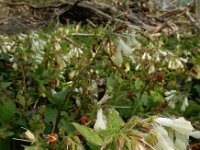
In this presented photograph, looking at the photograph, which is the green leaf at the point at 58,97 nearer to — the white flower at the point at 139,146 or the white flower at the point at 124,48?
the white flower at the point at 124,48

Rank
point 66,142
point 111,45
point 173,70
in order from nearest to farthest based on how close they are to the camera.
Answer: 1. point 66,142
2. point 111,45
3. point 173,70

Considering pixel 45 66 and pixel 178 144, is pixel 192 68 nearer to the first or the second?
pixel 45 66

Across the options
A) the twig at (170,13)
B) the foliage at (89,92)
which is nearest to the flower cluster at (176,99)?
the foliage at (89,92)

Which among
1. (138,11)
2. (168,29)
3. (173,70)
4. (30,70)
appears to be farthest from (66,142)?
(138,11)

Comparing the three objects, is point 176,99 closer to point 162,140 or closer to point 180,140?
point 180,140

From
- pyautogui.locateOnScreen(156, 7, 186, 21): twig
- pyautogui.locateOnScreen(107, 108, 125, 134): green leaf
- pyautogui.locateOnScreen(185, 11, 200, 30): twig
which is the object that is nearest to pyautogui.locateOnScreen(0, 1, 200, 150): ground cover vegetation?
pyautogui.locateOnScreen(107, 108, 125, 134): green leaf

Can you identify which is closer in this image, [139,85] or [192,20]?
[139,85]

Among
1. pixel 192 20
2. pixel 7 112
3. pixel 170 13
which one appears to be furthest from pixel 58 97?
pixel 170 13

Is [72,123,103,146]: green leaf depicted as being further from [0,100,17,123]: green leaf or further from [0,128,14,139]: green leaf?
[0,100,17,123]: green leaf
